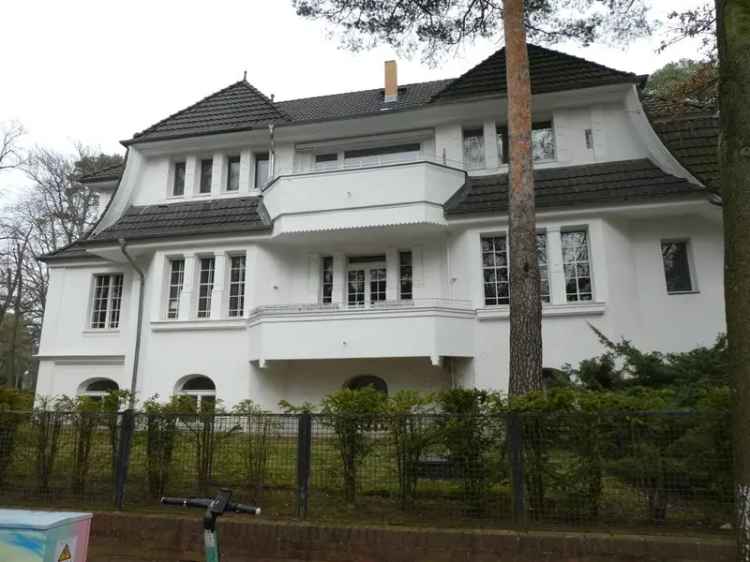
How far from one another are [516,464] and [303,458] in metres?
2.19

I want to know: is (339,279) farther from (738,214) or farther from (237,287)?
(738,214)

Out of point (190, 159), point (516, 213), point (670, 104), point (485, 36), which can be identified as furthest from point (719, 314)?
point (190, 159)

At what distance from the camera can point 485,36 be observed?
11805 millimetres

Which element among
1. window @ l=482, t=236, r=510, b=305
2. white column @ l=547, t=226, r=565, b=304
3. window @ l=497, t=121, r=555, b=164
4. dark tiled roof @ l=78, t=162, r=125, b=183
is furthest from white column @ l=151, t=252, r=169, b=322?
white column @ l=547, t=226, r=565, b=304

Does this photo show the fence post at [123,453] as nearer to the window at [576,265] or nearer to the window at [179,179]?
the window at [576,265]

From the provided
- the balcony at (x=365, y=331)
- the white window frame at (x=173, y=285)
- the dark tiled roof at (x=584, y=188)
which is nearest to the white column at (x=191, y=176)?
the white window frame at (x=173, y=285)

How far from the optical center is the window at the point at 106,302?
16109mm

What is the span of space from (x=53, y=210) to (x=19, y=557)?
3093cm

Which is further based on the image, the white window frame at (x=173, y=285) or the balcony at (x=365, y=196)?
the white window frame at (x=173, y=285)

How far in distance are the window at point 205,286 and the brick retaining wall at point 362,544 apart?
29.5 ft

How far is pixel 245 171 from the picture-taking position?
15.7 m

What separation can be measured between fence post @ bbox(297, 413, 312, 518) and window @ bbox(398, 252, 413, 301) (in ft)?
27.8

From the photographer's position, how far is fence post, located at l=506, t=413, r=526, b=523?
5.18 metres

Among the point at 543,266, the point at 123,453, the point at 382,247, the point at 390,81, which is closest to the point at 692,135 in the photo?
the point at 543,266
